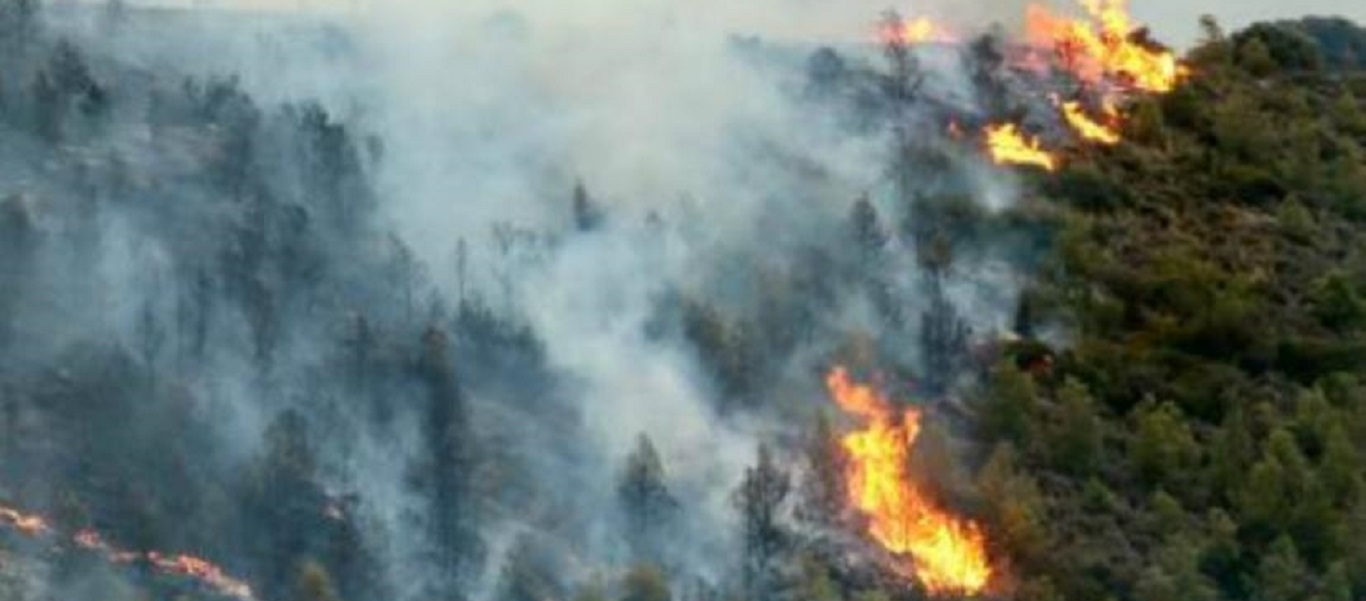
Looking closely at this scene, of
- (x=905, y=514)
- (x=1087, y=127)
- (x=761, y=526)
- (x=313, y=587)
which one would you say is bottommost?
(x=313, y=587)

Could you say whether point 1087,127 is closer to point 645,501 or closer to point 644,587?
point 645,501

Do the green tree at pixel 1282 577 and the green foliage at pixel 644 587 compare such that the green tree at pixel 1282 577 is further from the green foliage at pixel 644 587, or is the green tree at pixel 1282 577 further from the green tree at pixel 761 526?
the green foliage at pixel 644 587

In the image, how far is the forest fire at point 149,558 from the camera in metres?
47.9

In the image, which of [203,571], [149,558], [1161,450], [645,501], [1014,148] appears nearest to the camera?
[149,558]

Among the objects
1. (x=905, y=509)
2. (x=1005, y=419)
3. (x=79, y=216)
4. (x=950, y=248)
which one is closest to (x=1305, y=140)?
(x=950, y=248)

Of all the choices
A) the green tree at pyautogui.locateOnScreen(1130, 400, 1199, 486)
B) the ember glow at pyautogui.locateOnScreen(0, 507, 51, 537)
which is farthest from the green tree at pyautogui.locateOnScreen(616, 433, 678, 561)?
the green tree at pyautogui.locateOnScreen(1130, 400, 1199, 486)

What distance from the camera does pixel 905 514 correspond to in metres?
58.8

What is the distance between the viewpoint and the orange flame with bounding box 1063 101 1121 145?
9000 centimetres

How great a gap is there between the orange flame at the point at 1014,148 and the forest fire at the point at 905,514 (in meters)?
21.9

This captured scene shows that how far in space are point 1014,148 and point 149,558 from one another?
141 ft

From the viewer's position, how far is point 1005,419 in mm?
63938

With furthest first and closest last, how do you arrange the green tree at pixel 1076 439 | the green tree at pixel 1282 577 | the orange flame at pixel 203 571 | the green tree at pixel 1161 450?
the green tree at pixel 1161 450 < the green tree at pixel 1076 439 < the green tree at pixel 1282 577 < the orange flame at pixel 203 571

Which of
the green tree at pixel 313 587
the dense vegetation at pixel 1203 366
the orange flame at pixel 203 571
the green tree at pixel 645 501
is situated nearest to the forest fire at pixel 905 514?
the dense vegetation at pixel 1203 366

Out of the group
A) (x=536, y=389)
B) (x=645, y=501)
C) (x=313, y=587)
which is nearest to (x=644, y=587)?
(x=645, y=501)
